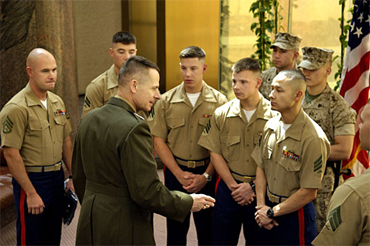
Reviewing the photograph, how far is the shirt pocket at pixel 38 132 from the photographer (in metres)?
2.89

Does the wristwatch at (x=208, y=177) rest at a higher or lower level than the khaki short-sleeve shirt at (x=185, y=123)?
lower

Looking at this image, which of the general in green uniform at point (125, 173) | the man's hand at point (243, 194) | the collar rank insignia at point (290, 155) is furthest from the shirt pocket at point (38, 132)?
the collar rank insignia at point (290, 155)

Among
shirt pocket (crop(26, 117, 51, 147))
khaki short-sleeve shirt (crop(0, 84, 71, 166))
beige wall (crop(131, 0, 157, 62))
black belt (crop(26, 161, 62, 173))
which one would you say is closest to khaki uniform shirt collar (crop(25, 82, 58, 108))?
khaki short-sleeve shirt (crop(0, 84, 71, 166))

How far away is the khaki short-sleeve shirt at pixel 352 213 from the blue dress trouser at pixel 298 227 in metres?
0.90

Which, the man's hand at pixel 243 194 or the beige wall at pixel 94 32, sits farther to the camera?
the beige wall at pixel 94 32

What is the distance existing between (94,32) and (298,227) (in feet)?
24.7

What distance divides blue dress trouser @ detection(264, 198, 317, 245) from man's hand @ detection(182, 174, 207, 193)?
72 cm

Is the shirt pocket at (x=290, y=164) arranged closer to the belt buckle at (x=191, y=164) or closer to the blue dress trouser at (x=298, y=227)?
the blue dress trouser at (x=298, y=227)

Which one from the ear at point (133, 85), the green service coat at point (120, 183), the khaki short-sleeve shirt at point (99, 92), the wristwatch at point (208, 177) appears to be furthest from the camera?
the khaki short-sleeve shirt at point (99, 92)

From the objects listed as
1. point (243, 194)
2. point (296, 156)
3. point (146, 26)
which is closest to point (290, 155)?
point (296, 156)

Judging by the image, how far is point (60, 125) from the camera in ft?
10.1

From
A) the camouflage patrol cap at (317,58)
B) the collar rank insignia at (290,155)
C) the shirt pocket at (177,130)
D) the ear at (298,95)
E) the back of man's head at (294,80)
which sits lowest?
the shirt pocket at (177,130)

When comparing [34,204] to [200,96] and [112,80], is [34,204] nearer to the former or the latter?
[112,80]

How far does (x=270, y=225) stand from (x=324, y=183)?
662mm
